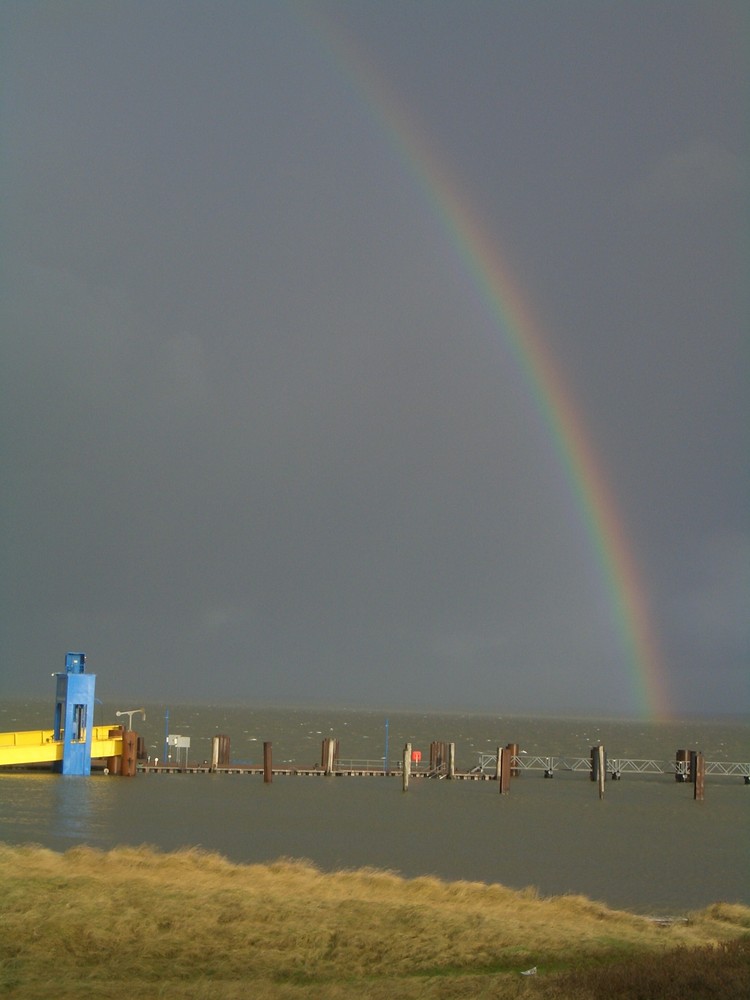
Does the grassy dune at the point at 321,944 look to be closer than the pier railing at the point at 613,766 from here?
Yes

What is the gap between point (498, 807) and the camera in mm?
51594

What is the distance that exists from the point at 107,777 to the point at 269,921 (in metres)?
Answer: 40.0

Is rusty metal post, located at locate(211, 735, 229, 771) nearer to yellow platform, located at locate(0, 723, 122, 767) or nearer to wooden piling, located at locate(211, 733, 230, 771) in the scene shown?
wooden piling, located at locate(211, 733, 230, 771)

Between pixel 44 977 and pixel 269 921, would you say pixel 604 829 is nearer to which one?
pixel 269 921

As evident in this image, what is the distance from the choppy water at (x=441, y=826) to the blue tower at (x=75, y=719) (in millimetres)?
1444

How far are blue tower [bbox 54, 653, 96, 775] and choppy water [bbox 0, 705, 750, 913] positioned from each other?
56.9 inches

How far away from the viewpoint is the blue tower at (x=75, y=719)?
5403cm

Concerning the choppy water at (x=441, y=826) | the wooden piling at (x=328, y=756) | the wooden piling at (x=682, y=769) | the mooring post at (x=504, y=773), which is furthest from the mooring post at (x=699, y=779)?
the wooden piling at (x=328, y=756)

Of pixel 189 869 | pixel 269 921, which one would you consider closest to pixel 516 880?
pixel 189 869

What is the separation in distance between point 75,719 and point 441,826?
2221 cm

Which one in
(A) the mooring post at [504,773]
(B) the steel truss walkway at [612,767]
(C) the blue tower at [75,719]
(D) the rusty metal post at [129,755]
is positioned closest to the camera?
(C) the blue tower at [75,719]

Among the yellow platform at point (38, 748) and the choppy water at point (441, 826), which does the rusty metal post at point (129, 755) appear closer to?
the yellow platform at point (38, 748)

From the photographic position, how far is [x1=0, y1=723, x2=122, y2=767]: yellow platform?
53188mm

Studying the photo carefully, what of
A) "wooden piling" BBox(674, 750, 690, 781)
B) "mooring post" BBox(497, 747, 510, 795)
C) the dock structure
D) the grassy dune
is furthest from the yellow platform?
"wooden piling" BBox(674, 750, 690, 781)
